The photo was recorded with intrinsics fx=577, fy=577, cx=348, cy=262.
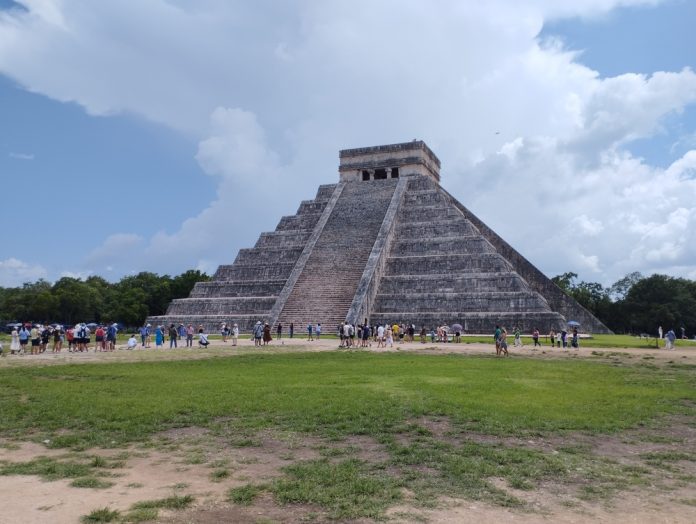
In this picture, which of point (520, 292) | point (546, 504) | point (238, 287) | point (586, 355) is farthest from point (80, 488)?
point (238, 287)

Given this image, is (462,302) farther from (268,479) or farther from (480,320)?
(268,479)

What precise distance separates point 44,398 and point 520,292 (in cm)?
1919

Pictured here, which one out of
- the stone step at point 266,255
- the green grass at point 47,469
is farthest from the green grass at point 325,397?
the stone step at point 266,255

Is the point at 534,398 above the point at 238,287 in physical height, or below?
below

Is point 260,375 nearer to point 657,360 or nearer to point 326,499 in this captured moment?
point 326,499

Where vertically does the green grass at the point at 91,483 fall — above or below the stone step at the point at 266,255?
below

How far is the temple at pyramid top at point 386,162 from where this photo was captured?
35.2 m

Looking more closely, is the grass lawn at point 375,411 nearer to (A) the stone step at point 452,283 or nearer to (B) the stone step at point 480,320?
(B) the stone step at point 480,320

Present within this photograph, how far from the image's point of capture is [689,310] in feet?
143

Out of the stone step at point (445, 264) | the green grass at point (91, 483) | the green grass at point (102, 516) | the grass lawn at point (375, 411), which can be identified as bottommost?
the green grass at point (102, 516)

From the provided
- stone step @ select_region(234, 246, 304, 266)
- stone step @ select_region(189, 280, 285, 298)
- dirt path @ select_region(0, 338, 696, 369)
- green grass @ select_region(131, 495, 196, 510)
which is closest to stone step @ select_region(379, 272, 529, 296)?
stone step @ select_region(189, 280, 285, 298)

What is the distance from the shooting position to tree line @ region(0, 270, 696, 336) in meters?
44.2

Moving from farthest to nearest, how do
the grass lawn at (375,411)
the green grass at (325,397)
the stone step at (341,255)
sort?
the stone step at (341,255), the green grass at (325,397), the grass lawn at (375,411)

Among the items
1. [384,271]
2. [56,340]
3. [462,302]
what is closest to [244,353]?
[56,340]
